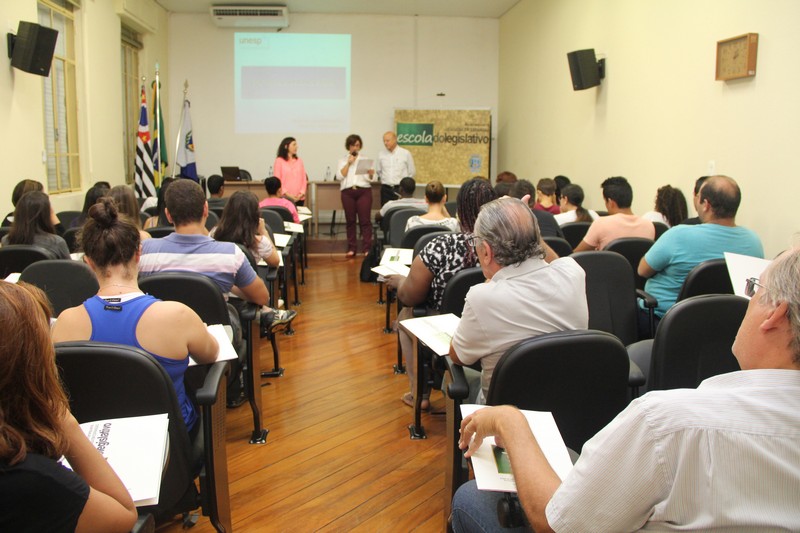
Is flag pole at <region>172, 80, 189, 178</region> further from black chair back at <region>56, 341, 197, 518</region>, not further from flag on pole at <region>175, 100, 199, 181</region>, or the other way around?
black chair back at <region>56, 341, 197, 518</region>

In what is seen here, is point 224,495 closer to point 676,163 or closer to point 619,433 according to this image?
point 619,433

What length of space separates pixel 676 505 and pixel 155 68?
1010 centimetres

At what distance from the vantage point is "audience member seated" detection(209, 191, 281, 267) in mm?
3828

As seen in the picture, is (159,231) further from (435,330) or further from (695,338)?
(695,338)

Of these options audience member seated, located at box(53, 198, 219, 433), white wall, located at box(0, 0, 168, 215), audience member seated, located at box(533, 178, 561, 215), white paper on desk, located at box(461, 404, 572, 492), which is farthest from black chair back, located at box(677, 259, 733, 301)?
white wall, located at box(0, 0, 168, 215)

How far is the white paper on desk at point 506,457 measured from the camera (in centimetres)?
142

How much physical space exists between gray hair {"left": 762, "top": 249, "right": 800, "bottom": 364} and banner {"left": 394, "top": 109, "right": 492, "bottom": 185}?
31.5ft

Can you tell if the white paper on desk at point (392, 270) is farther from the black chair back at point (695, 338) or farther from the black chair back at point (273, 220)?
the black chair back at point (273, 220)

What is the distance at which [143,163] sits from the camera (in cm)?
838

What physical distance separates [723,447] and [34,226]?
11.7ft

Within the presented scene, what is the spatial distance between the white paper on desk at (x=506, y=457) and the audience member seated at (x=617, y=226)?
267cm

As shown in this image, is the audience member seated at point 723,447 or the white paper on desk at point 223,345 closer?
the audience member seated at point 723,447

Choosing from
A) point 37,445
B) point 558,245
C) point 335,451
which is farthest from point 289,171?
point 37,445

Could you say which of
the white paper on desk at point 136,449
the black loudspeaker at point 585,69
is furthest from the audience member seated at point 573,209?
the white paper on desk at point 136,449
